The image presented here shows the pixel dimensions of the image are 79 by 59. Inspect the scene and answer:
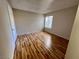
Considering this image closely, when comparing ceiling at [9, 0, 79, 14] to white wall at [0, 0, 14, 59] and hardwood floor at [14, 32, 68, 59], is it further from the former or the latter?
hardwood floor at [14, 32, 68, 59]

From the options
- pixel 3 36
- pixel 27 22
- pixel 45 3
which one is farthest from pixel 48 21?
pixel 3 36

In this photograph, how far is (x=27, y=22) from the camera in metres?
5.78

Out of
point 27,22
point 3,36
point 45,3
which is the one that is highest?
point 45,3

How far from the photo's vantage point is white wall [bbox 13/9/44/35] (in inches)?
207

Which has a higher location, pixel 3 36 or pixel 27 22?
pixel 27 22

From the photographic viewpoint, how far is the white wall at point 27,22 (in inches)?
207

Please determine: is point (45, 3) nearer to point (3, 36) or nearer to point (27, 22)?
point (3, 36)

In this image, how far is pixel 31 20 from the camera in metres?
5.96

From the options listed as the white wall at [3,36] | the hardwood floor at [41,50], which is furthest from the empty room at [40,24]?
the white wall at [3,36]

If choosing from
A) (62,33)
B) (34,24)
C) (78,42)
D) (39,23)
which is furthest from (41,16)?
(78,42)

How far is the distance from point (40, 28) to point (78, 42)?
5821mm

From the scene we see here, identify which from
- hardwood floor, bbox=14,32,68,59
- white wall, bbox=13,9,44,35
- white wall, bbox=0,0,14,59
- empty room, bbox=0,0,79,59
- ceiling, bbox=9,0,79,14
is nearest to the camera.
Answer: white wall, bbox=0,0,14,59

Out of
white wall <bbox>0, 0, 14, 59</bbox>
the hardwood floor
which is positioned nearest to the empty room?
the hardwood floor

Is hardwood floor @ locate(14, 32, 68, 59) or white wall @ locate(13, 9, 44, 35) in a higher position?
white wall @ locate(13, 9, 44, 35)
